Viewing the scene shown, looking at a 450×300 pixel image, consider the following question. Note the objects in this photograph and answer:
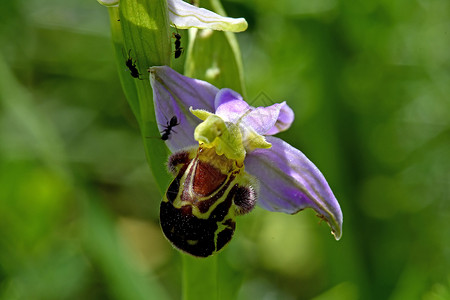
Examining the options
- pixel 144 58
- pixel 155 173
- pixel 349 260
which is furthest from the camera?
pixel 349 260

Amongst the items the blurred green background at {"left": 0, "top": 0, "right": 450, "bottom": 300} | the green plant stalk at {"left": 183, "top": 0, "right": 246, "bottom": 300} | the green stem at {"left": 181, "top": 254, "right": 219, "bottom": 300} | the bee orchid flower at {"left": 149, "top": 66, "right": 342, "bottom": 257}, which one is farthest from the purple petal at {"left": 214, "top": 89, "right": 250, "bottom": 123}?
the blurred green background at {"left": 0, "top": 0, "right": 450, "bottom": 300}

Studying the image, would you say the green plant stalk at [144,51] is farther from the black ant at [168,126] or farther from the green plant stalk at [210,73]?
the green plant stalk at [210,73]

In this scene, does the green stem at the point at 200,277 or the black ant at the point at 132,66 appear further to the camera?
the green stem at the point at 200,277

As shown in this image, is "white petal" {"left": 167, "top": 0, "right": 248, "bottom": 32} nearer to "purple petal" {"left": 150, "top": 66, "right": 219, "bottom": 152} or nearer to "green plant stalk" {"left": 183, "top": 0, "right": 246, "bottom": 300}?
"purple petal" {"left": 150, "top": 66, "right": 219, "bottom": 152}

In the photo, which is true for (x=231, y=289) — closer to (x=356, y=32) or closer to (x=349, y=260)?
(x=349, y=260)

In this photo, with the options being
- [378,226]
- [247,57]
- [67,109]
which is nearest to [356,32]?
[247,57]

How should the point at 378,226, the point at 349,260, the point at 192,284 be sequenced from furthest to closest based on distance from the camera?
the point at 378,226 → the point at 349,260 → the point at 192,284

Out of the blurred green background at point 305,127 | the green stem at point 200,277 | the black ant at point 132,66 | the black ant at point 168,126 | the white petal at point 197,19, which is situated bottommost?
the blurred green background at point 305,127

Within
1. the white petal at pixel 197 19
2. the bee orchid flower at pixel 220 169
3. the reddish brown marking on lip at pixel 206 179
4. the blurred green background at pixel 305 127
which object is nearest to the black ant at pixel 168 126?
the bee orchid flower at pixel 220 169
